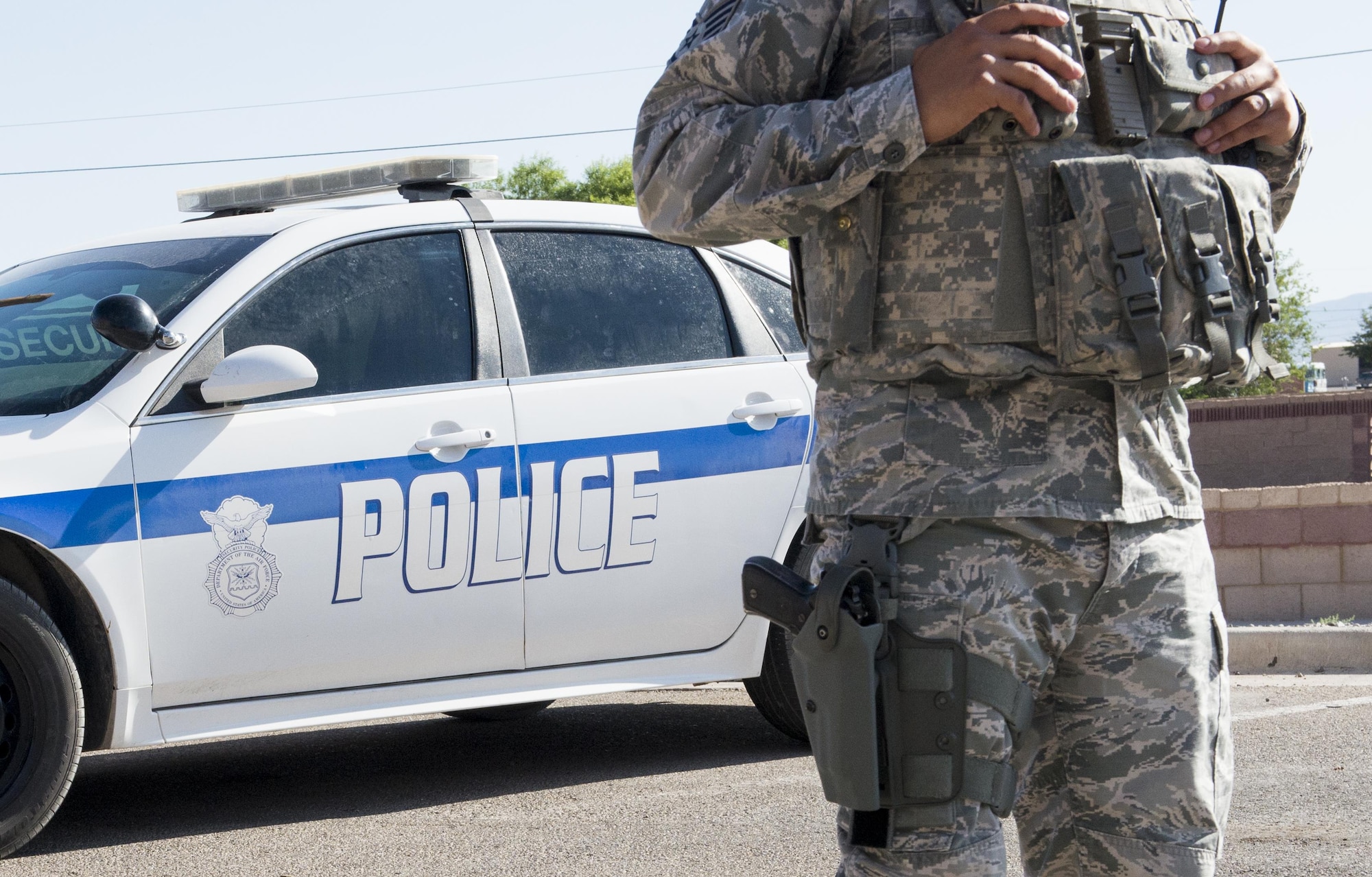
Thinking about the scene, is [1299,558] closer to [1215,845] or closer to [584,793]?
[584,793]

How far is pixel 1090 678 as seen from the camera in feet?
6.00

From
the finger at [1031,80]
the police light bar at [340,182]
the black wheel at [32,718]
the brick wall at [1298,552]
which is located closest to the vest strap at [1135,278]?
→ the finger at [1031,80]

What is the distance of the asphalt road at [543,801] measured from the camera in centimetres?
357

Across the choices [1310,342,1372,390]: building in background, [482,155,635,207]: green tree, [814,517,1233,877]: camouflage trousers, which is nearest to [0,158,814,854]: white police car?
[814,517,1233,877]: camouflage trousers

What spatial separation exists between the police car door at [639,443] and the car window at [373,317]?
0.16m

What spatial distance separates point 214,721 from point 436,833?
60cm

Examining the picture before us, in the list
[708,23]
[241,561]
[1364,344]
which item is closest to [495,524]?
[241,561]

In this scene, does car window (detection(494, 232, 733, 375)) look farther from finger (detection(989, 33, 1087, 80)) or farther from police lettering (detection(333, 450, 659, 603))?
finger (detection(989, 33, 1087, 80))

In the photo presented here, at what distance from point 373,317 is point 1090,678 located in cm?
274

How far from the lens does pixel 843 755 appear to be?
1740mm

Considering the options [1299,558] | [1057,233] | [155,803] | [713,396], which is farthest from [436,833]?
[1299,558]

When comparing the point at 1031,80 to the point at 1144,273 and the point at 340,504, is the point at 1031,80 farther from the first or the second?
the point at 340,504

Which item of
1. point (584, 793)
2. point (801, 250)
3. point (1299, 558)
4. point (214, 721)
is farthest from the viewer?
point (1299, 558)

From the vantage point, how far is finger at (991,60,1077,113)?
1.71 m
